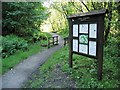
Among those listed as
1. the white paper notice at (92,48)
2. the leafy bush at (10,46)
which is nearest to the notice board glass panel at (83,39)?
the white paper notice at (92,48)

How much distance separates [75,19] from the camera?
9219 mm

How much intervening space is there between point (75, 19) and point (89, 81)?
3082mm

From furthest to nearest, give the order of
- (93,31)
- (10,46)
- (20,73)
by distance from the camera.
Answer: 1. (10,46)
2. (20,73)
3. (93,31)

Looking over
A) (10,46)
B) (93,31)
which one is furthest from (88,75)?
(10,46)

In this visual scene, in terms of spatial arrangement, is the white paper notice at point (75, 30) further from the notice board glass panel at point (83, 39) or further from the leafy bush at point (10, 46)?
the leafy bush at point (10, 46)

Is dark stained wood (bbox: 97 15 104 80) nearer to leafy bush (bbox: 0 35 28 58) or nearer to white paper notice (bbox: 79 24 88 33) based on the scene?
white paper notice (bbox: 79 24 88 33)

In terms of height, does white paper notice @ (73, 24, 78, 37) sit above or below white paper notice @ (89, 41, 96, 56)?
above

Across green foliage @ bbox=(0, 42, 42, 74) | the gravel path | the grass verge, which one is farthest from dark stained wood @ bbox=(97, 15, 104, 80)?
green foliage @ bbox=(0, 42, 42, 74)

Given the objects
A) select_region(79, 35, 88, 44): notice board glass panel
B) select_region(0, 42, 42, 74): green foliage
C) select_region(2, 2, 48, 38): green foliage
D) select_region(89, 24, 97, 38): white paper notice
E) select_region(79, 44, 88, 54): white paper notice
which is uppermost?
select_region(2, 2, 48, 38): green foliage

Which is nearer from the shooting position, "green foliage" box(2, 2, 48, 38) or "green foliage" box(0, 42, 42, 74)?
"green foliage" box(0, 42, 42, 74)

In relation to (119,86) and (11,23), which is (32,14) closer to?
(11,23)

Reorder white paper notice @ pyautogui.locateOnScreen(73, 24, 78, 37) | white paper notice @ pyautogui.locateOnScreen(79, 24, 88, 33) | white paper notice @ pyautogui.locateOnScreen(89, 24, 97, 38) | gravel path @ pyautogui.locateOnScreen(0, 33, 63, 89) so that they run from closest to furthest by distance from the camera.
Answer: white paper notice @ pyautogui.locateOnScreen(89, 24, 97, 38)
white paper notice @ pyautogui.locateOnScreen(79, 24, 88, 33)
gravel path @ pyautogui.locateOnScreen(0, 33, 63, 89)
white paper notice @ pyautogui.locateOnScreen(73, 24, 78, 37)

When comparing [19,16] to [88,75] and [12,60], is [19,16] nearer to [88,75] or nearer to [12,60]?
[12,60]

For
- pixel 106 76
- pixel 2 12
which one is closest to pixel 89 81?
pixel 106 76
